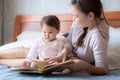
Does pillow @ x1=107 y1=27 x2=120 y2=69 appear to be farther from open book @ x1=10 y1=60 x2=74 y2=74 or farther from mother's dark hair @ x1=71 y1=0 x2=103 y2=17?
open book @ x1=10 y1=60 x2=74 y2=74

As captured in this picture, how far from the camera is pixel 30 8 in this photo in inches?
106

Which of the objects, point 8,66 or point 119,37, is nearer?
point 8,66

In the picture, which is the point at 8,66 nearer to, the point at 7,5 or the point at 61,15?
the point at 61,15

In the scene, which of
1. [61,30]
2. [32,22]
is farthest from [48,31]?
[32,22]

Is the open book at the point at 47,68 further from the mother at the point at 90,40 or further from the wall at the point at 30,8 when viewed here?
the wall at the point at 30,8

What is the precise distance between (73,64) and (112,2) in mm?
1200

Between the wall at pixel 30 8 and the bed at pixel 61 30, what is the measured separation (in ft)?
0.32

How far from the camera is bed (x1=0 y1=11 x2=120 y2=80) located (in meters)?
1.20

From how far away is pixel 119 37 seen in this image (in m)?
1.79

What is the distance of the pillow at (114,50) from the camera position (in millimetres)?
1598

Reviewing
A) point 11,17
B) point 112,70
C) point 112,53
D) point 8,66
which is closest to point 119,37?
point 112,53

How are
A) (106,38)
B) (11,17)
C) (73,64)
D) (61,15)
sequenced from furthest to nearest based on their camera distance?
(11,17) < (61,15) < (106,38) < (73,64)

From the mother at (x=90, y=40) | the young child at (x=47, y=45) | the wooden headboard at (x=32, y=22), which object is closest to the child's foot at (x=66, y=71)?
the mother at (x=90, y=40)

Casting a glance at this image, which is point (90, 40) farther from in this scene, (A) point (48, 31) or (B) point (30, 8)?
(B) point (30, 8)
